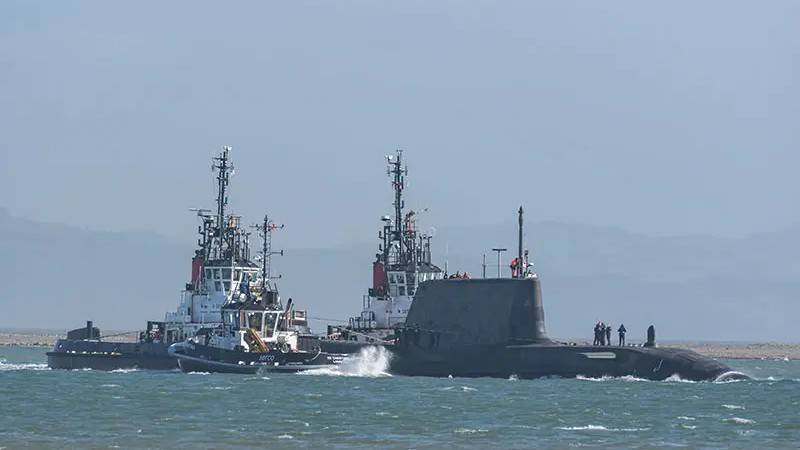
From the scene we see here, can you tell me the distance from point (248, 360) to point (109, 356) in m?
13.0

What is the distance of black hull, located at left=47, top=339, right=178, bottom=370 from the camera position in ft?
278

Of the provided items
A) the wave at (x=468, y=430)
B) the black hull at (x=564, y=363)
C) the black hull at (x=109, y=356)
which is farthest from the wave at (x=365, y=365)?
the wave at (x=468, y=430)

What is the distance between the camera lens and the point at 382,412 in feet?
181

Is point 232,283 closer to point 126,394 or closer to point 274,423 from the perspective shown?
point 126,394

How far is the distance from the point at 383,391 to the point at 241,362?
13393 mm

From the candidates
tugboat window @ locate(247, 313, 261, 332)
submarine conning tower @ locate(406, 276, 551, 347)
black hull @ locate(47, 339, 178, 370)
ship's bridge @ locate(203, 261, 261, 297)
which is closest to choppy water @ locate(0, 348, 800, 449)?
submarine conning tower @ locate(406, 276, 551, 347)

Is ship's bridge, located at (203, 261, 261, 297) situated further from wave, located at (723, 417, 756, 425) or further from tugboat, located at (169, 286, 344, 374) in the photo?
wave, located at (723, 417, 756, 425)

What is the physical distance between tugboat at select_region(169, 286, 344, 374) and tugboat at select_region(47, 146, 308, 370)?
195 inches

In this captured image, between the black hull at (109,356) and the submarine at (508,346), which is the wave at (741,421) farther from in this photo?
the black hull at (109,356)

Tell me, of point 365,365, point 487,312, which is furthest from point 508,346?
point 365,365

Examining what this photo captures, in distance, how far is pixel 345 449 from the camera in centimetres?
4344

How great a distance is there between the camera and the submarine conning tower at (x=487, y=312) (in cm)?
7350

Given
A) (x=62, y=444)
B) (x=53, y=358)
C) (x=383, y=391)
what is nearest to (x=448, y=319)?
(x=383, y=391)

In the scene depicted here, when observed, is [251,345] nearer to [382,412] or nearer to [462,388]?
[462,388]
